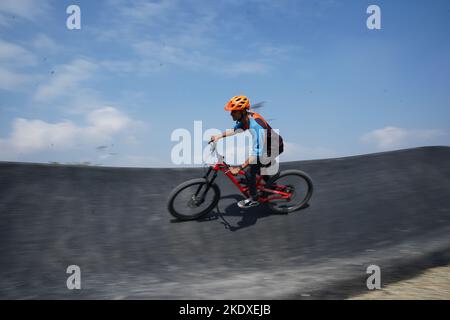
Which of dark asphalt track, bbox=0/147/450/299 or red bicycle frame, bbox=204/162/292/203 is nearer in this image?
dark asphalt track, bbox=0/147/450/299

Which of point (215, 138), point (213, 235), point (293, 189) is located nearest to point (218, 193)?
point (213, 235)

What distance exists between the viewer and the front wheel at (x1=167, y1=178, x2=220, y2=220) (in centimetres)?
608

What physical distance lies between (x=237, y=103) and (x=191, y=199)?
1944 mm

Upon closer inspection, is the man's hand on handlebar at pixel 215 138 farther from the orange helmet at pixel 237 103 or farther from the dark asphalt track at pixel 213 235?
the dark asphalt track at pixel 213 235

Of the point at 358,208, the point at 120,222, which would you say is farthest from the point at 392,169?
the point at 120,222

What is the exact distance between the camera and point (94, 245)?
5328 millimetres

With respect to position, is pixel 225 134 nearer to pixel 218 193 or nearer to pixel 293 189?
pixel 218 193

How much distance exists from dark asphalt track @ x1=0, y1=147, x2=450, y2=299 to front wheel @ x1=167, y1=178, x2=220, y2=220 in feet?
0.77

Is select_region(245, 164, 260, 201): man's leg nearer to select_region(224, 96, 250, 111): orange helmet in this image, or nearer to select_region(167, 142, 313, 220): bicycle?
select_region(167, 142, 313, 220): bicycle

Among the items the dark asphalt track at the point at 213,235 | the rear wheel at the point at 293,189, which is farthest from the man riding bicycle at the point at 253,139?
the dark asphalt track at the point at 213,235

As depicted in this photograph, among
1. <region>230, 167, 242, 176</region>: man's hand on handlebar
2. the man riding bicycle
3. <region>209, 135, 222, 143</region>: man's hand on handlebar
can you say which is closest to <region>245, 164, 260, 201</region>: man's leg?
the man riding bicycle

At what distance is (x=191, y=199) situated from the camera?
6.18 metres

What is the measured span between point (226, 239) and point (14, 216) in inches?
150
